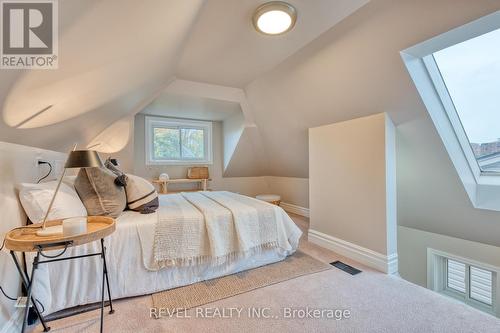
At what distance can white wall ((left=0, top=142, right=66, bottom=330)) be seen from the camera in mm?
1210

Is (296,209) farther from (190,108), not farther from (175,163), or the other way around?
(190,108)

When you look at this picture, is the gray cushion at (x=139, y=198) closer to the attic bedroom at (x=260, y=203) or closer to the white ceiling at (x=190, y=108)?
the attic bedroom at (x=260, y=203)

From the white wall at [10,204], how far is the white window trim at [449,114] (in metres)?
2.73

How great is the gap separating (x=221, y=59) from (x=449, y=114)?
2204mm

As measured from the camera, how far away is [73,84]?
4.49 feet

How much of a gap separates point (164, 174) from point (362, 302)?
345cm

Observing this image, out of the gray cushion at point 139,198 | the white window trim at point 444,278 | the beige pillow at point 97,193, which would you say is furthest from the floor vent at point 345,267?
the beige pillow at point 97,193

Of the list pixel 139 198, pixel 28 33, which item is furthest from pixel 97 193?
pixel 28 33

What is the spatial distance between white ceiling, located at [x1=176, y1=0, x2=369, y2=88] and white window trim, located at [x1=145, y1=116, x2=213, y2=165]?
61.2 inches

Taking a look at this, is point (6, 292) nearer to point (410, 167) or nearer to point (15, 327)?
point (15, 327)

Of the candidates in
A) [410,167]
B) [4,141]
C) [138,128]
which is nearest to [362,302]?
[410,167]

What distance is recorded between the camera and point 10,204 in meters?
1.32

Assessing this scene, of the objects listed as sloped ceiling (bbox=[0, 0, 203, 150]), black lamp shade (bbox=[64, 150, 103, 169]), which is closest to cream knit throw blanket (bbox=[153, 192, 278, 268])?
black lamp shade (bbox=[64, 150, 103, 169])

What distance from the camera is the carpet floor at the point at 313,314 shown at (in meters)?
1.38
